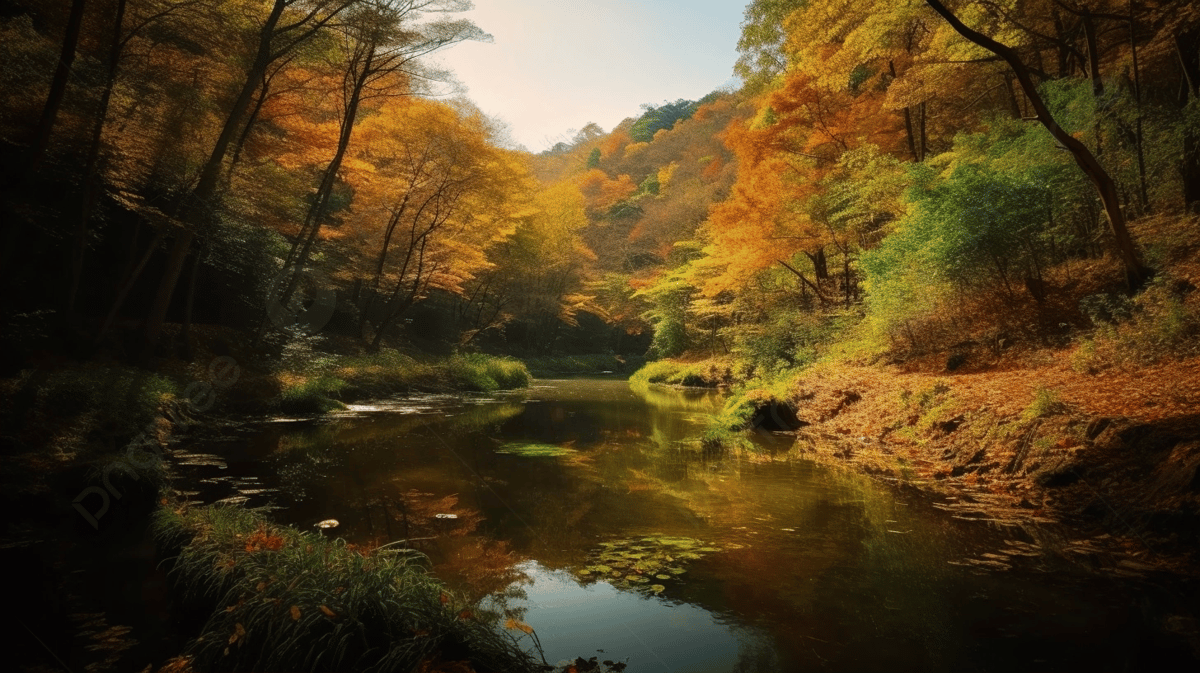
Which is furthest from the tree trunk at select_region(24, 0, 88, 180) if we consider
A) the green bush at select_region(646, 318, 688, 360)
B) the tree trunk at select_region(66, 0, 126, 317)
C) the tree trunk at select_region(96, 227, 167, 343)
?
the green bush at select_region(646, 318, 688, 360)

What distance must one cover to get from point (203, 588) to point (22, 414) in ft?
15.7

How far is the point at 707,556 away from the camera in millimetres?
4562

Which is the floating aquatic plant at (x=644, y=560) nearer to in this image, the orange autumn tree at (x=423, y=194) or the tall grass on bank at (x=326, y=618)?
the tall grass on bank at (x=326, y=618)

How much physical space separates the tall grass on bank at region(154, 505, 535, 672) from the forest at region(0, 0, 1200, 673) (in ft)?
0.07

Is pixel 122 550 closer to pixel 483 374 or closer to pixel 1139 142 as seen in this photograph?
pixel 1139 142

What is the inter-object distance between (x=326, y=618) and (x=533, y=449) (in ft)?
22.0

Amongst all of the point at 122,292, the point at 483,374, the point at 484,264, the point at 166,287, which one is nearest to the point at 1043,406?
the point at 166,287

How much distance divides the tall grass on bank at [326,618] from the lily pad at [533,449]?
5512 millimetres

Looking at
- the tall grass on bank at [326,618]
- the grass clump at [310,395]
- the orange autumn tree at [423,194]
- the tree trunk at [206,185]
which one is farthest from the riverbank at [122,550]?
the orange autumn tree at [423,194]

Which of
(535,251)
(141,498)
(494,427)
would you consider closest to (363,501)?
(141,498)

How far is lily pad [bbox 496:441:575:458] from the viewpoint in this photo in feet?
29.4

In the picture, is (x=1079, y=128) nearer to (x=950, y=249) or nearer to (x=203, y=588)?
(x=950, y=249)

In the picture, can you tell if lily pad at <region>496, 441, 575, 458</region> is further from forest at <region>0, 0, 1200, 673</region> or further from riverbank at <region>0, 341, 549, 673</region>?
riverbank at <region>0, 341, 549, 673</region>

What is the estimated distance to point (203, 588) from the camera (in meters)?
3.35
